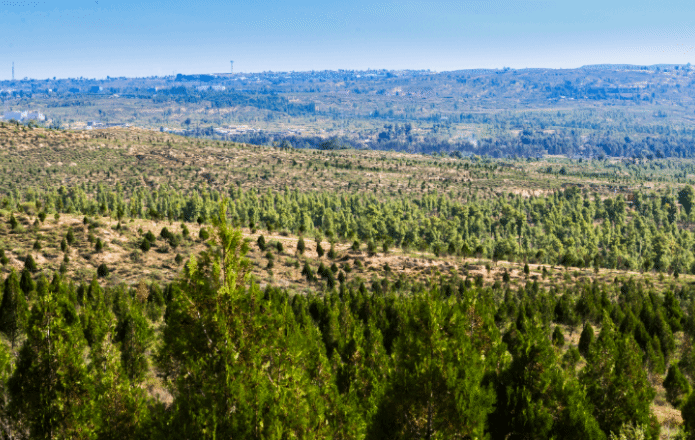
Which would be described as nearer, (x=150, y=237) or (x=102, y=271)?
(x=102, y=271)

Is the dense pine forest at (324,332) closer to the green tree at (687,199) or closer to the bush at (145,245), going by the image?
the bush at (145,245)

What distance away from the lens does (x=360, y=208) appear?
15350cm

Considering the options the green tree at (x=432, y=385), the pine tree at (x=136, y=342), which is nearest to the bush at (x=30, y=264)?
the pine tree at (x=136, y=342)

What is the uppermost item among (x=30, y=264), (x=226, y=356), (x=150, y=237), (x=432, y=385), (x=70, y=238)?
(x=226, y=356)

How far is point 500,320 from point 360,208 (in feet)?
314

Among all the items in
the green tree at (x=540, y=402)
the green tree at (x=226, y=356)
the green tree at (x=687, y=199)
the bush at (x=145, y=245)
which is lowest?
the green tree at (x=687, y=199)

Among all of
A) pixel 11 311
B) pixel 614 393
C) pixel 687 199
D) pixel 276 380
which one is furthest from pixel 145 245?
pixel 687 199

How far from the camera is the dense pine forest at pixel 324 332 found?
14.1m

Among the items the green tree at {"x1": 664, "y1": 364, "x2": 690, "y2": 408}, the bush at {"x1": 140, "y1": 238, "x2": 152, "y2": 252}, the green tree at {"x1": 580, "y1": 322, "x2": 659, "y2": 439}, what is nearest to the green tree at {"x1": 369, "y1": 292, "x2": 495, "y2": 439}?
the green tree at {"x1": 580, "y1": 322, "x2": 659, "y2": 439}

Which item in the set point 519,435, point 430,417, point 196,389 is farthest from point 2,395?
point 519,435

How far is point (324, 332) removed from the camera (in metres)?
49.6

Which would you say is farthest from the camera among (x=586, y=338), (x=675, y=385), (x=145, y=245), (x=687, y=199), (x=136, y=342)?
(x=687, y=199)

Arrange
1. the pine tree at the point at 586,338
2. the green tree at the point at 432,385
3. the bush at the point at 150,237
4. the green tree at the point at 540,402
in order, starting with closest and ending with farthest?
the green tree at the point at 432,385, the green tree at the point at 540,402, the pine tree at the point at 586,338, the bush at the point at 150,237

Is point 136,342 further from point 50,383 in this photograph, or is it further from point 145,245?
point 145,245
